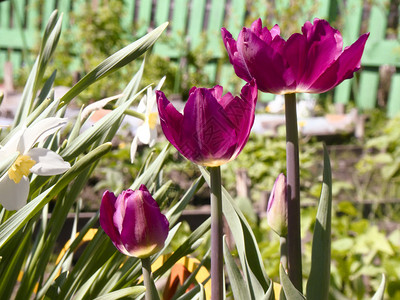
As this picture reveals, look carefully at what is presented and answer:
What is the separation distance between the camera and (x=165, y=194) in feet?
2.87

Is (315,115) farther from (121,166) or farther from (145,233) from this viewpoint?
(145,233)

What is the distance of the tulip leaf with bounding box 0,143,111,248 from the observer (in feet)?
1.83

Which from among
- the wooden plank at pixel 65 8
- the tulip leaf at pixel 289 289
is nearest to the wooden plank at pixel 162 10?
the wooden plank at pixel 65 8

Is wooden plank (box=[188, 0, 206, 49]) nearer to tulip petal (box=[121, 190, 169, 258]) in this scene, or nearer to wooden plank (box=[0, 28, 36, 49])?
wooden plank (box=[0, 28, 36, 49])

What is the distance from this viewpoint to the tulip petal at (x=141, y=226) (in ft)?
1.63

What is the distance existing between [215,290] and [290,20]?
489 centimetres

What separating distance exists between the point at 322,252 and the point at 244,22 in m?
5.52

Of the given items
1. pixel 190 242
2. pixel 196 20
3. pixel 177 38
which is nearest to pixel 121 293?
pixel 190 242

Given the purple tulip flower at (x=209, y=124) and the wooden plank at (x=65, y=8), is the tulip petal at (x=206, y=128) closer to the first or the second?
the purple tulip flower at (x=209, y=124)

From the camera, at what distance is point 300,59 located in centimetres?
55

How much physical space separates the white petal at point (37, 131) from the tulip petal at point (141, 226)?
0.12 meters

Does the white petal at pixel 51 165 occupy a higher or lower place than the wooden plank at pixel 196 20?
higher

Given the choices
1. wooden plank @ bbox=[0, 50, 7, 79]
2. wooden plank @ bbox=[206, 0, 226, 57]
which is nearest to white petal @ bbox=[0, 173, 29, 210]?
wooden plank @ bbox=[206, 0, 226, 57]

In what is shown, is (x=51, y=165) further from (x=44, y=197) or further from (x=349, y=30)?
(x=349, y=30)
